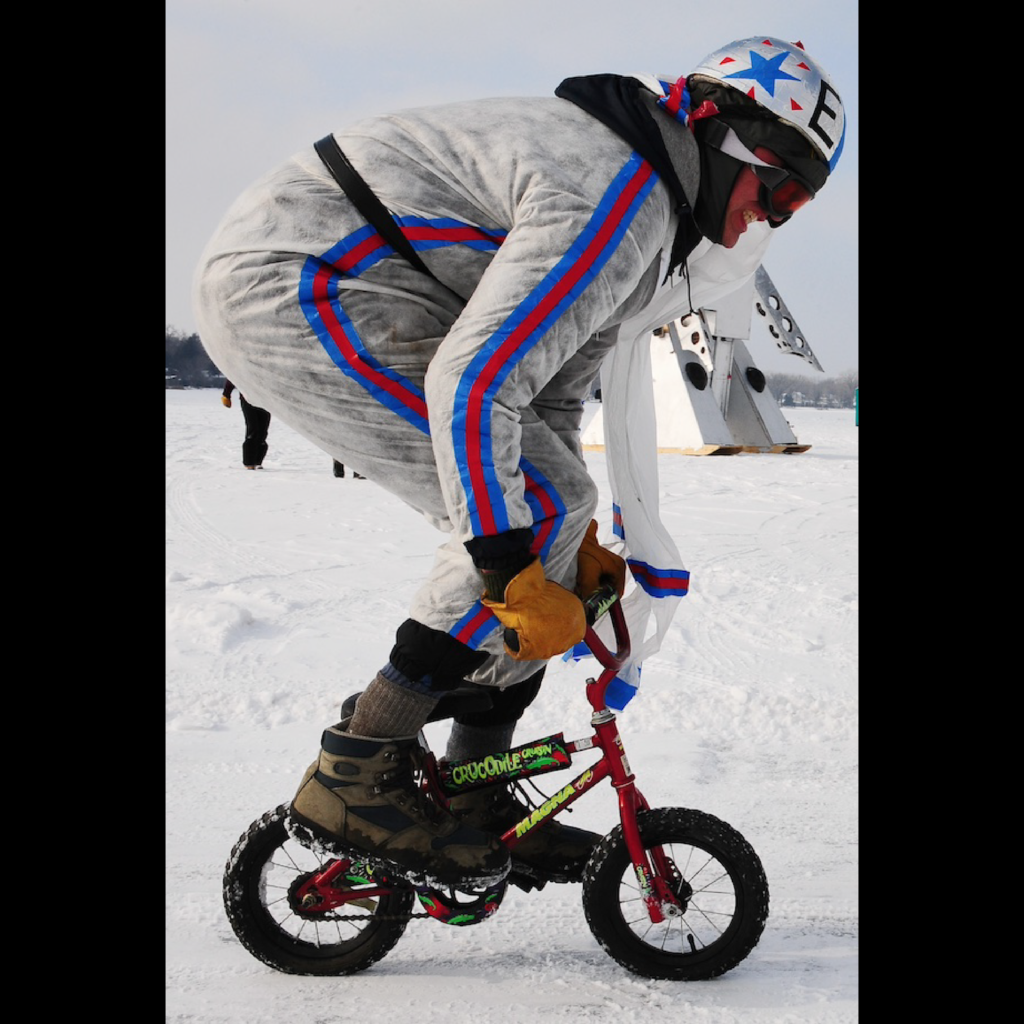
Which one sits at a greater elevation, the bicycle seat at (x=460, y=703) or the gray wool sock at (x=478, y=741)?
the bicycle seat at (x=460, y=703)

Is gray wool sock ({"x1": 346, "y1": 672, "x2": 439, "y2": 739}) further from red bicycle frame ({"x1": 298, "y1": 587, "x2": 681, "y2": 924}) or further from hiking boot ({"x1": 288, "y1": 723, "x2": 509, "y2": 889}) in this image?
red bicycle frame ({"x1": 298, "y1": 587, "x2": 681, "y2": 924})

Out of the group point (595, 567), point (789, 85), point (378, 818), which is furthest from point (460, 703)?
point (789, 85)

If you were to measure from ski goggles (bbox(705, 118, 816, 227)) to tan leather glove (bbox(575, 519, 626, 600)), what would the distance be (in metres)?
0.77

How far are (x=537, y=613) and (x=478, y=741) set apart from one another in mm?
648

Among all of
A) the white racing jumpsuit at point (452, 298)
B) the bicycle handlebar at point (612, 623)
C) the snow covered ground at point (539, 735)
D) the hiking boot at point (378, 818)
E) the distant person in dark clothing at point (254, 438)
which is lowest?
the distant person in dark clothing at point (254, 438)

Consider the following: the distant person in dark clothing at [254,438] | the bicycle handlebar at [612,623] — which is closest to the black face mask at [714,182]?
the bicycle handlebar at [612,623]

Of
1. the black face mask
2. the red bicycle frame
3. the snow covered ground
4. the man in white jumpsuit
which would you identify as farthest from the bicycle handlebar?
the black face mask

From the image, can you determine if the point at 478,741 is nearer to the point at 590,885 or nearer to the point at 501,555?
the point at 590,885

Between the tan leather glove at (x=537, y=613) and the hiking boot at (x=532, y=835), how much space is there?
55 cm

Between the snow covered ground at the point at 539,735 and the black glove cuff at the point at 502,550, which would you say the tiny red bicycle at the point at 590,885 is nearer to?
the snow covered ground at the point at 539,735

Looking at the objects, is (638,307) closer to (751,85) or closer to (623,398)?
(623,398)

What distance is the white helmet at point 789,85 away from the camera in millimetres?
1959

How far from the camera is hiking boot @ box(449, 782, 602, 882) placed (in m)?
2.34
